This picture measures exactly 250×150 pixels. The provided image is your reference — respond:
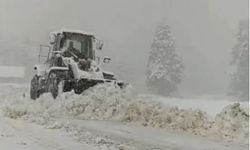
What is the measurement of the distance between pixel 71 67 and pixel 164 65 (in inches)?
1322

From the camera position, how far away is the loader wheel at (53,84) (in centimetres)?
1853

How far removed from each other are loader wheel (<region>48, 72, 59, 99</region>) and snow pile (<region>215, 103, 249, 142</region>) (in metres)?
6.06

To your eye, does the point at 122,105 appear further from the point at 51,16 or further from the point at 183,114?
the point at 51,16

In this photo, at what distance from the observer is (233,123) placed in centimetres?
1394

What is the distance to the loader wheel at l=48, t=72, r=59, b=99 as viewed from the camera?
18.5m

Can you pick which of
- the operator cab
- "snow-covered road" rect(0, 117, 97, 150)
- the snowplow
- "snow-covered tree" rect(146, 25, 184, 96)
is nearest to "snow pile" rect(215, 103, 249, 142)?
"snow-covered road" rect(0, 117, 97, 150)

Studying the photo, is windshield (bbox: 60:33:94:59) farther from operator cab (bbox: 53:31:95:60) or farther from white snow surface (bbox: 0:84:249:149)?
white snow surface (bbox: 0:84:249:149)

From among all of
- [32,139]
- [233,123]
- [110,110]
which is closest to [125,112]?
[110,110]

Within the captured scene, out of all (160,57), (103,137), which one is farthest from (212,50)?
(103,137)

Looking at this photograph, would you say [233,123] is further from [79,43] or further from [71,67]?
[79,43]

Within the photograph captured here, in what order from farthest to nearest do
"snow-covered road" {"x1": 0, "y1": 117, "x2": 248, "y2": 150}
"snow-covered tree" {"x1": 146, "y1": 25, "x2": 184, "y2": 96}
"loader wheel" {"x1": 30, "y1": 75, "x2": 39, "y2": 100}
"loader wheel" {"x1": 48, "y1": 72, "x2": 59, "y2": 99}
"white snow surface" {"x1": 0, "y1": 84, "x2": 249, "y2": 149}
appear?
"snow-covered tree" {"x1": 146, "y1": 25, "x2": 184, "y2": 96}
"loader wheel" {"x1": 30, "y1": 75, "x2": 39, "y2": 100}
"loader wheel" {"x1": 48, "y1": 72, "x2": 59, "y2": 99}
"white snow surface" {"x1": 0, "y1": 84, "x2": 249, "y2": 149}
"snow-covered road" {"x1": 0, "y1": 117, "x2": 248, "y2": 150}

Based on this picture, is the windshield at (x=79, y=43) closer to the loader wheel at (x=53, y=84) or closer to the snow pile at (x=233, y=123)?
the loader wheel at (x=53, y=84)

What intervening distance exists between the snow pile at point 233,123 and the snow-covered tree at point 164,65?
37.8 metres

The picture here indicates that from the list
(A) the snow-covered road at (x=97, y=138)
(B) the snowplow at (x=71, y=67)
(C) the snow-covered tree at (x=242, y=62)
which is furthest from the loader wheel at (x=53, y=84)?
(C) the snow-covered tree at (x=242, y=62)
